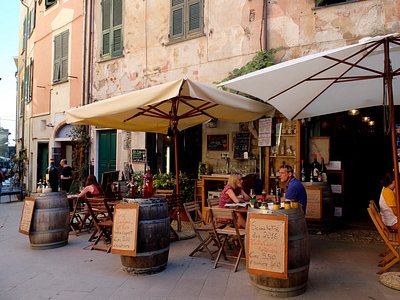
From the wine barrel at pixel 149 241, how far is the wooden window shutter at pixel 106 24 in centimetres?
757

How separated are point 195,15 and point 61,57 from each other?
6.10 metres

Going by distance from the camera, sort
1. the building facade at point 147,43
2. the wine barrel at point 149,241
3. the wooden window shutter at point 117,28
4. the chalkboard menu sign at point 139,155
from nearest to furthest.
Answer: the wine barrel at point 149,241 → the building facade at point 147,43 → the chalkboard menu sign at point 139,155 → the wooden window shutter at point 117,28

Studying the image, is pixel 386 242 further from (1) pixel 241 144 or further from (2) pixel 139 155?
(2) pixel 139 155

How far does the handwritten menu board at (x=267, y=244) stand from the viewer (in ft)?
11.4

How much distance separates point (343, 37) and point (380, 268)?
13.6 feet

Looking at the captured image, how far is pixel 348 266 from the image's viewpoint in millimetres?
4695

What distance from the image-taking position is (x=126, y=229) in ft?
14.3

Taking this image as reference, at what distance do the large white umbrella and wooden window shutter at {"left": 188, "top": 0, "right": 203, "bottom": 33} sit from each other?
3815 millimetres

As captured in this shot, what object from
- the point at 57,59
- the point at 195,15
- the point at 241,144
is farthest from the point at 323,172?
the point at 57,59

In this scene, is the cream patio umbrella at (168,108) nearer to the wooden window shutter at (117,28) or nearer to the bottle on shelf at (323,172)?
the bottle on shelf at (323,172)

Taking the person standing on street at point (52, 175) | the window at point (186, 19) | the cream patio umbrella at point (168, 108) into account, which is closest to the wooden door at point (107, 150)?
the person standing on street at point (52, 175)

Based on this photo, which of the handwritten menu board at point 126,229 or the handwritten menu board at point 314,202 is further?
the handwritten menu board at point 314,202

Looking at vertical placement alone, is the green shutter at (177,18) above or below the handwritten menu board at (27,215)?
above

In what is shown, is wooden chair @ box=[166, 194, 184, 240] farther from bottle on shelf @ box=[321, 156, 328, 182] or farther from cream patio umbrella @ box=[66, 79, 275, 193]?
bottle on shelf @ box=[321, 156, 328, 182]
